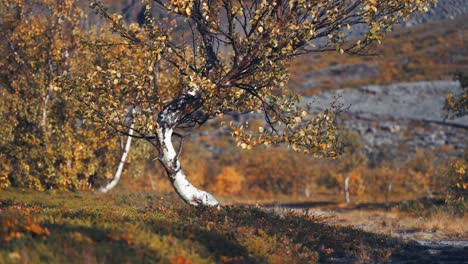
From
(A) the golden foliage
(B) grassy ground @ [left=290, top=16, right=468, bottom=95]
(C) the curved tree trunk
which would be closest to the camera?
(C) the curved tree trunk

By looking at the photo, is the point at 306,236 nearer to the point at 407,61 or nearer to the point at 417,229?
the point at 417,229

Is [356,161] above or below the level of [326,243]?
above

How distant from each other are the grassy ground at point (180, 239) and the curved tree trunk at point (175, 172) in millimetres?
851

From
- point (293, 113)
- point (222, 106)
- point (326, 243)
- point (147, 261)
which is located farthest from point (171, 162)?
point (147, 261)

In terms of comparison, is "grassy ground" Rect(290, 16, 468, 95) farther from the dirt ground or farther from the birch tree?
the birch tree

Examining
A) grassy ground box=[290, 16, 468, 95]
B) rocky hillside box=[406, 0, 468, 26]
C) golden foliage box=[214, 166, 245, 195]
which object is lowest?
golden foliage box=[214, 166, 245, 195]

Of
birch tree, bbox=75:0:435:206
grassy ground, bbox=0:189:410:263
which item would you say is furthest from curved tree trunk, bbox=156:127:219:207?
grassy ground, bbox=0:189:410:263

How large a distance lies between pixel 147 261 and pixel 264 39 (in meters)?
8.21

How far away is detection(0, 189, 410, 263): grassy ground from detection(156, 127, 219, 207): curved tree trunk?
851mm

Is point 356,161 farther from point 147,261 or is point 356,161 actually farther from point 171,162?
point 147,261

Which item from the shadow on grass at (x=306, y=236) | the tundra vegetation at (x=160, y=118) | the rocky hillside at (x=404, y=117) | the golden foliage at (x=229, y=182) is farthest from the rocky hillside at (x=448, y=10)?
the shadow on grass at (x=306, y=236)

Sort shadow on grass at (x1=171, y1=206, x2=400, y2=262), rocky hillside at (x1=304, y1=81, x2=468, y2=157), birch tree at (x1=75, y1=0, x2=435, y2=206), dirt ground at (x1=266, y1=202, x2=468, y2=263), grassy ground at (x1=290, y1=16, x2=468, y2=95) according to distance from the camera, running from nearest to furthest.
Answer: shadow on grass at (x1=171, y1=206, x2=400, y2=262)
dirt ground at (x1=266, y1=202, x2=468, y2=263)
birch tree at (x1=75, y1=0, x2=435, y2=206)
rocky hillside at (x1=304, y1=81, x2=468, y2=157)
grassy ground at (x1=290, y1=16, x2=468, y2=95)

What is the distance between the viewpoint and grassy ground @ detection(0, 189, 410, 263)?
971cm

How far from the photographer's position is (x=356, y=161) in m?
58.5
